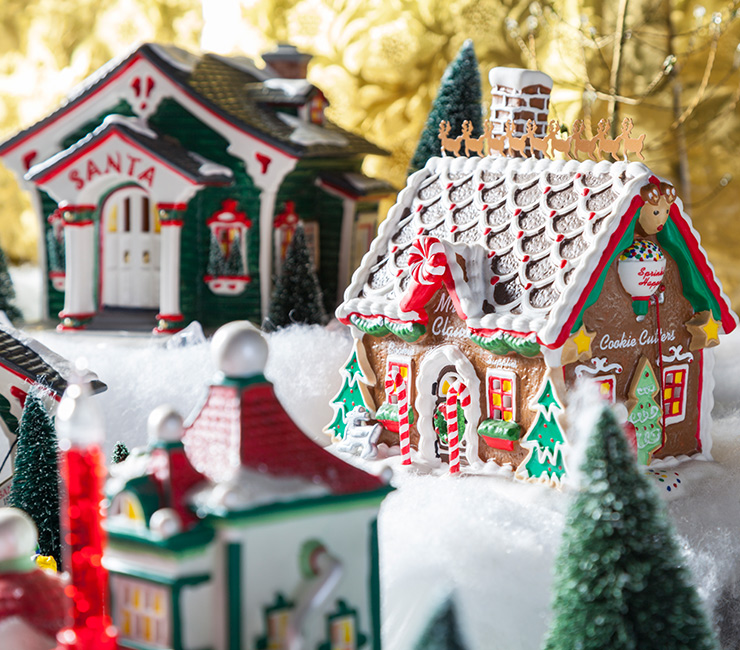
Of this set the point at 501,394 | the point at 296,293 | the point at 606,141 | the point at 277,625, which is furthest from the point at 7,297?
the point at 277,625

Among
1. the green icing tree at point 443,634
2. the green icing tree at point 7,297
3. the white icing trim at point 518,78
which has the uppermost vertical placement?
the white icing trim at point 518,78

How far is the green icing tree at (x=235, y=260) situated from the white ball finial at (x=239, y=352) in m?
6.70

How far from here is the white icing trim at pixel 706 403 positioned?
27.3 feet

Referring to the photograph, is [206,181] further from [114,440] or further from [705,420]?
[705,420]

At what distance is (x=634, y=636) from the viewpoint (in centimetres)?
526

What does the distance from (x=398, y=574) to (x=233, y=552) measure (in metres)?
1.85

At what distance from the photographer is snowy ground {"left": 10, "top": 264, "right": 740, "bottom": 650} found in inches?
248

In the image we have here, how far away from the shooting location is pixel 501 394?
7730 millimetres

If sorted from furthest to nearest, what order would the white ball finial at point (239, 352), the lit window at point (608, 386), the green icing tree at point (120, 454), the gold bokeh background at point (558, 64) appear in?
1. the gold bokeh background at point (558, 64)
2. the green icing tree at point (120, 454)
3. the lit window at point (608, 386)
4. the white ball finial at point (239, 352)

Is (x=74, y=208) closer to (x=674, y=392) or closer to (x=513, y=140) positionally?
(x=513, y=140)

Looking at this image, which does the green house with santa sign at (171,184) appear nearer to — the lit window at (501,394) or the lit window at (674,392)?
the lit window at (501,394)

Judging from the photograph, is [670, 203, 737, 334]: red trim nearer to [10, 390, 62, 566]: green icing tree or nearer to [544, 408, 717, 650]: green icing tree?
[544, 408, 717, 650]: green icing tree

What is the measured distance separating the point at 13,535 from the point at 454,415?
11.9 ft

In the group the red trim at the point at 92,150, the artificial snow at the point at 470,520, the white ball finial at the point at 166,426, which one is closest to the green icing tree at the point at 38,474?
the artificial snow at the point at 470,520
